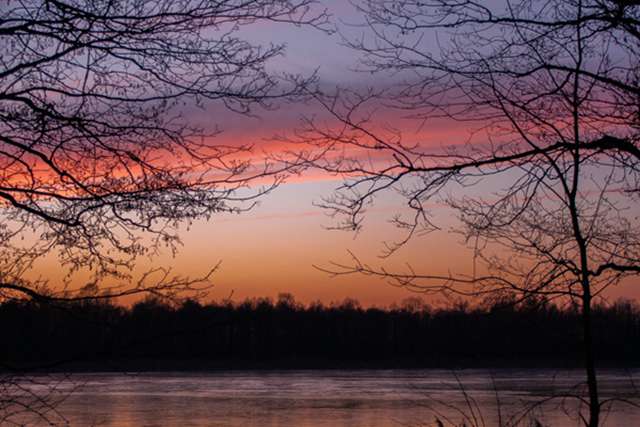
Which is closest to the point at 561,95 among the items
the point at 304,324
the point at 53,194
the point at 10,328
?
the point at 53,194

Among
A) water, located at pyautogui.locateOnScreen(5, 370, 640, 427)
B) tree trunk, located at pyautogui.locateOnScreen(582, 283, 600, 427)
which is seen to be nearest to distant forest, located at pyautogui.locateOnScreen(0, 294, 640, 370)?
tree trunk, located at pyautogui.locateOnScreen(582, 283, 600, 427)

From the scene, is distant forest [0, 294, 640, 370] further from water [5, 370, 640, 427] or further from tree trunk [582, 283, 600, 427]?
water [5, 370, 640, 427]

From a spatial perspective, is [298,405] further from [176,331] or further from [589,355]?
[176,331]

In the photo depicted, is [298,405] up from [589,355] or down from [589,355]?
down

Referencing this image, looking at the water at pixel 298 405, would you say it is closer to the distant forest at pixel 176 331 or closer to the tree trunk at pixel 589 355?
the distant forest at pixel 176 331

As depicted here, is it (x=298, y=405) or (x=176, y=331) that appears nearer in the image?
(x=176, y=331)

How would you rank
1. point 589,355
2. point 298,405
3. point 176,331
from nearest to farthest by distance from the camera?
1. point 176,331
2. point 589,355
3. point 298,405

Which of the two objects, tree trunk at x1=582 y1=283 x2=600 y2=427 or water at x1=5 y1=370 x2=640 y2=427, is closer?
tree trunk at x1=582 y1=283 x2=600 y2=427

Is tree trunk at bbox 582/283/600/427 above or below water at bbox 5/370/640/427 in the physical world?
above

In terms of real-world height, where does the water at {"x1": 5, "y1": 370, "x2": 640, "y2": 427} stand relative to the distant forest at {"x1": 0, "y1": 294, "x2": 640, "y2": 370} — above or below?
below

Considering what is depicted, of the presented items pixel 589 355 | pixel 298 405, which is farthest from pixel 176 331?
pixel 298 405

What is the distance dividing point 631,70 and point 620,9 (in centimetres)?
43

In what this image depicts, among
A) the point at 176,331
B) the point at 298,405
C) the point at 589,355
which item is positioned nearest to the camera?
the point at 176,331

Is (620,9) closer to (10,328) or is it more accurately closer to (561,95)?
(561,95)
